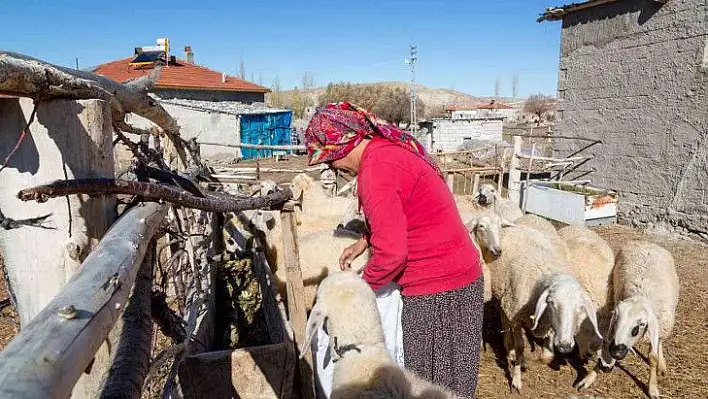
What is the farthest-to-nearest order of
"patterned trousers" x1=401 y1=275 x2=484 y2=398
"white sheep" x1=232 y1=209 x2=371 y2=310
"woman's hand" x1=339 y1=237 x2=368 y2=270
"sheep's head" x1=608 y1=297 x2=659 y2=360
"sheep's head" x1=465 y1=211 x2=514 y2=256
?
"sheep's head" x1=465 y1=211 x2=514 y2=256, "white sheep" x1=232 y1=209 x2=371 y2=310, "sheep's head" x1=608 y1=297 x2=659 y2=360, "woman's hand" x1=339 y1=237 x2=368 y2=270, "patterned trousers" x1=401 y1=275 x2=484 y2=398

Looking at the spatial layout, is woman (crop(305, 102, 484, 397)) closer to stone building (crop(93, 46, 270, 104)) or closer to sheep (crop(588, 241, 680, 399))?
sheep (crop(588, 241, 680, 399))

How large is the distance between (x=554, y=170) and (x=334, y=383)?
10510 millimetres

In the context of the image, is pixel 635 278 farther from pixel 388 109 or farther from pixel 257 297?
pixel 388 109

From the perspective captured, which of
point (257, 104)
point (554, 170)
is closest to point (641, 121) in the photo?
point (554, 170)

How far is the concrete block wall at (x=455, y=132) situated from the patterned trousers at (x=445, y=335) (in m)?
25.2

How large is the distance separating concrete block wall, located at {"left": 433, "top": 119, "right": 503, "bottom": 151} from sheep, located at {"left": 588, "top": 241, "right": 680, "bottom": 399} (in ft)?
73.8

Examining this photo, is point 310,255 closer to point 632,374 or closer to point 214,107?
point 632,374

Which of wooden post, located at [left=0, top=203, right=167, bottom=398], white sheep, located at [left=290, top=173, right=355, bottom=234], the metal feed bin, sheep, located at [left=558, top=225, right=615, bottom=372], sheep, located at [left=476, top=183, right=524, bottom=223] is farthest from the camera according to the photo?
the metal feed bin

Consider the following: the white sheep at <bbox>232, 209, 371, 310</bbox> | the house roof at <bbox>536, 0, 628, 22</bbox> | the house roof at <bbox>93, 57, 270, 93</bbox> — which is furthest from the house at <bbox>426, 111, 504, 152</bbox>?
the white sheep at <bbox>232, 209, 371, 310</bbox>

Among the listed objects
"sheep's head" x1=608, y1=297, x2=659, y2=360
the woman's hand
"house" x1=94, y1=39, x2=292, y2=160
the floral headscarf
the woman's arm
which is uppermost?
"house" x1=94, y1=39, x2=292, y2=160

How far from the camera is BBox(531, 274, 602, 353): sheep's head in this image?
12.4 ft

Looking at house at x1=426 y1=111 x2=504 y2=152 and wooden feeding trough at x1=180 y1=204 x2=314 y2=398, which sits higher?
house at x1=426 y1=111 x2=504 y2=152

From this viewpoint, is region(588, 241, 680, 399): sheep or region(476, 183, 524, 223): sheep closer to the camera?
region(588, 241, 680, 399): sheep

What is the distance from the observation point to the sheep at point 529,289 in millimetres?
3859
